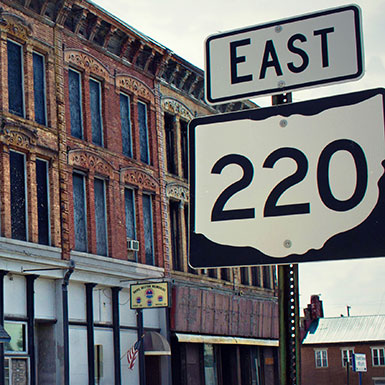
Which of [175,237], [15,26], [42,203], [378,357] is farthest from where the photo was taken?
[378,357]

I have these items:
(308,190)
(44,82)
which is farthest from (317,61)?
(44,82)

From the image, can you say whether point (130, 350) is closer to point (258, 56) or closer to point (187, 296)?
point (187, 296)

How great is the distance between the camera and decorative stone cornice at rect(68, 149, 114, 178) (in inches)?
934

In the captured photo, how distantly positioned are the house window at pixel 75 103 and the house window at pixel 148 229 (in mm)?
4301

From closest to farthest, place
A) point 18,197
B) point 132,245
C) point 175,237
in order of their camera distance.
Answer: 1. point 18,197
2. point 132,245
3. point 175,237

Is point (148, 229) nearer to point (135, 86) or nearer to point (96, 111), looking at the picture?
point (96, 111)

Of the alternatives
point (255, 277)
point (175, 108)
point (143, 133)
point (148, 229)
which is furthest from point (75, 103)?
point (255, 277)

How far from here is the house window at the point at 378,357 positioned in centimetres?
6618

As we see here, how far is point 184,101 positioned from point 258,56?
90.7 feet

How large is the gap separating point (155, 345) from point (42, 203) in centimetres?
682

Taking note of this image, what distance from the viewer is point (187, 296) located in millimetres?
28906

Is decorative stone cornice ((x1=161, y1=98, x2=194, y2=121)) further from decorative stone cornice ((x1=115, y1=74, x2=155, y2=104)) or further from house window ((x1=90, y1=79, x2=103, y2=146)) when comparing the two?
house window ((x1=90, y1=79, x2=103, y2=146))

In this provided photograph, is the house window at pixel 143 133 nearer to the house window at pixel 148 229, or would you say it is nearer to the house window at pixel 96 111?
the house window at pixel 148 229

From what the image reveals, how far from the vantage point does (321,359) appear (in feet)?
226
